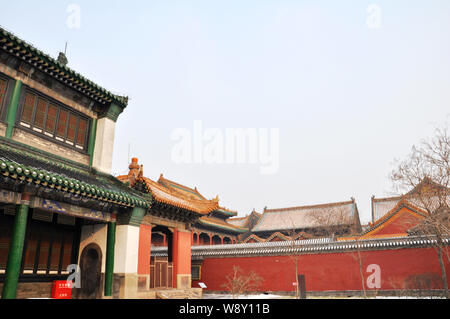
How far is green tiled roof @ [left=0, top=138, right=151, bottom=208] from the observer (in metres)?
8.41

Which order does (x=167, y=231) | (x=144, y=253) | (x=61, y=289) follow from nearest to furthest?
(x=61, y=289) → (x=144, y=253) → (x=167, y=231)

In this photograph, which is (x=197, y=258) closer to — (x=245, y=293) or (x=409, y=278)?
(x=245, y=293)

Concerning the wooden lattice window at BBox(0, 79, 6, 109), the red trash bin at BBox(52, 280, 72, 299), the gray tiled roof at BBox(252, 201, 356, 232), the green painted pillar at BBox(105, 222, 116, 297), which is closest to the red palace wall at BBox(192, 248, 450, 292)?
the green painted pillar at BBox(105, 222, 116, 297)

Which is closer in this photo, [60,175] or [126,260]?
[60,175]

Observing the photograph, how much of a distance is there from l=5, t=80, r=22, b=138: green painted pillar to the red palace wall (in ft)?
47.5

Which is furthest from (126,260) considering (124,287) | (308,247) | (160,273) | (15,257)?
(308,247)

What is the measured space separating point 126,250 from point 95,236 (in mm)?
1453

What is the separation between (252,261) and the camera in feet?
66.7

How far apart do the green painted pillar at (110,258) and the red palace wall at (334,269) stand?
10.3m

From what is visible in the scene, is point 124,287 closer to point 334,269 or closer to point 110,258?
point 110,258

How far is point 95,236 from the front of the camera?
12.3m

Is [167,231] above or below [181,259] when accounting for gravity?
above

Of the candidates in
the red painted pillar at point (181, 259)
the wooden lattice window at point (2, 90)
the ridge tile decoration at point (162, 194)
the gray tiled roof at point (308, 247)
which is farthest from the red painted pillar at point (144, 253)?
the gray tiled roof at point (308, 247)

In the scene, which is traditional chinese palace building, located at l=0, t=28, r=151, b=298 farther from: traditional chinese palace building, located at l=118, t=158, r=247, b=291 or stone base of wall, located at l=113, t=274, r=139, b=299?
traditional chinese palace building, located at l=118, t=158, r=247, b=291
